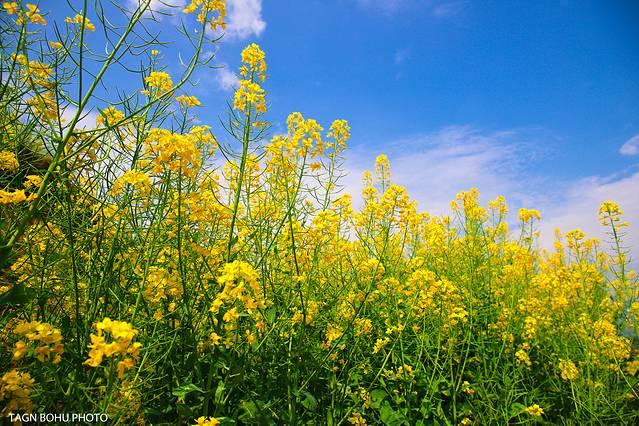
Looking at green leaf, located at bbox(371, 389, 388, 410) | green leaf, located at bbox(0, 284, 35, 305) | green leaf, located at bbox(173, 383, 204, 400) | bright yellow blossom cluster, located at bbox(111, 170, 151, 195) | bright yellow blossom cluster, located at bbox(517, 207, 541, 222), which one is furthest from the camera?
bright yellow blossom cluster, located at bbox(517, 207, 541, 222)

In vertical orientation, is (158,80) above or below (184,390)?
above

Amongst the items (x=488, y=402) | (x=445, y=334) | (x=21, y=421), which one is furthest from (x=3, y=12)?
(x=488, y=402)

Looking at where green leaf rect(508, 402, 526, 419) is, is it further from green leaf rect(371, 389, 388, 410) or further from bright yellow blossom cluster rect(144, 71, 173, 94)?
bright yellow blossom cluster rect(144, 71, 173, 94)

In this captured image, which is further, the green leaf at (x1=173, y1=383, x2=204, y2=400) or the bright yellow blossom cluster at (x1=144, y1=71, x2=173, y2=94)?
the bright yellow blossom cluster at (x1=144, y1=71, x2=173, y2=94)

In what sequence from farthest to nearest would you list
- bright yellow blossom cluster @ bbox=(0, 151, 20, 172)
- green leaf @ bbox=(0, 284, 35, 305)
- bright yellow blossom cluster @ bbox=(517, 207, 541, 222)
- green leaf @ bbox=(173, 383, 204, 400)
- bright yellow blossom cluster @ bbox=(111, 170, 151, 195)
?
bright yellow blossom cluster @ bbox=(517, 207, 541, 222), bright yellow blossom cluster @ bbox=(0, 151, 20, 172), bright yellow blossom cluster @ bbox=(111, 170, 151, 195), green leaf @ bbox=(173, 383, 204, 400), green leaf @ bbox=(0, 284, 35, 305)

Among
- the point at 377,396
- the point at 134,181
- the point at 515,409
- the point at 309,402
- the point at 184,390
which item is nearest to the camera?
the point at 184,390

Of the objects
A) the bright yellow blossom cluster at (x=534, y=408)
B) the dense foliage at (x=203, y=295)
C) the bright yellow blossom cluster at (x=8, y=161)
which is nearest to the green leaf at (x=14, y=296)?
the dense foliage at (x=203, y=295)

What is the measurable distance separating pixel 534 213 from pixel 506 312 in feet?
6.47

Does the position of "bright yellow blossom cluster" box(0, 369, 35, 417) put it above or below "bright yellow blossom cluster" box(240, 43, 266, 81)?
below

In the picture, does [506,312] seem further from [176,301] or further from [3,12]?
[3,12]

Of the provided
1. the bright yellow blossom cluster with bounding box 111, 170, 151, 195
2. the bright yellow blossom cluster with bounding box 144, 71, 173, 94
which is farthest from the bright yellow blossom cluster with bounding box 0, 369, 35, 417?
the bright yellow blossom cluster with bounding box 144, 71, 173, 94

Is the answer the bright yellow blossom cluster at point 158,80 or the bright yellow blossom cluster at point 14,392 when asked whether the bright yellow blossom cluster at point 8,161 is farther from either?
the bright yellow blossom cluster at point 14,392

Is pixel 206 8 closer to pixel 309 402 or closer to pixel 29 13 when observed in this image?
pixel 29 13

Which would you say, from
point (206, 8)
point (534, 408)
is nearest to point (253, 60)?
point (206, 8)
